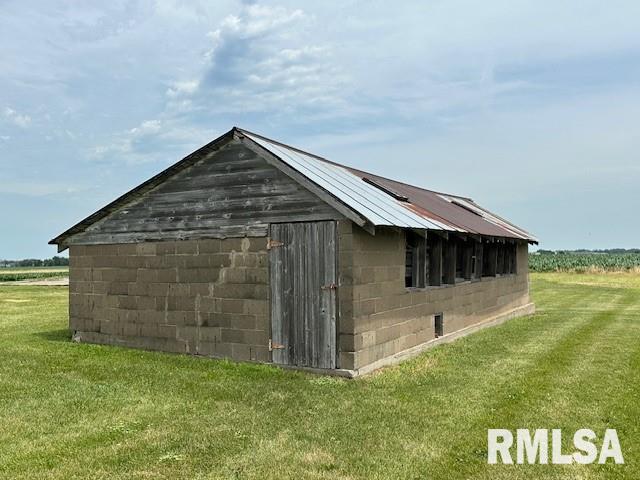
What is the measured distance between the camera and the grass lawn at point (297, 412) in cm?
641

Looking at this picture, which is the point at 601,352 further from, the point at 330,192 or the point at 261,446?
the point at 261,446

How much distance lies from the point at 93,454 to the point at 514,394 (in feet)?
21.5

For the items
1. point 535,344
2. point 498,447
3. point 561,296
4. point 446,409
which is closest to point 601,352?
point 535,344

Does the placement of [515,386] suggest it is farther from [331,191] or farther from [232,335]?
[232,335]

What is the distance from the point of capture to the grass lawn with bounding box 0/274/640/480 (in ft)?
21.0

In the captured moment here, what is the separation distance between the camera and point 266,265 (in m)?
11.9

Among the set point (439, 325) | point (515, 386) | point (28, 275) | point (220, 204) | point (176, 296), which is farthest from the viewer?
point (28, 275)

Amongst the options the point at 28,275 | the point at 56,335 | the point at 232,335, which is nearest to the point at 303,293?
the point at 232,335

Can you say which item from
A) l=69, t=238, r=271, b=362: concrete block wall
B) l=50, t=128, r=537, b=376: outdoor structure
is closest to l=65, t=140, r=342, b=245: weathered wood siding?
l=50, t=128, r=537, b=376: outdoor structure

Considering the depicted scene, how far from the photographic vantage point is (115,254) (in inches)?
569

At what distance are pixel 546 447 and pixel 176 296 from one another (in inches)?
348

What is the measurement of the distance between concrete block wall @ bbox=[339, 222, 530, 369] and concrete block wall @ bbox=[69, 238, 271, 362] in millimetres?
1950

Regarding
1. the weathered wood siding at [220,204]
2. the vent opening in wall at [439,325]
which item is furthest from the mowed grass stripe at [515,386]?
the weathered wood siding at [220,204]

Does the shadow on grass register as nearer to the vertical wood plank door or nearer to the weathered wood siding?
the weathered wood siding
